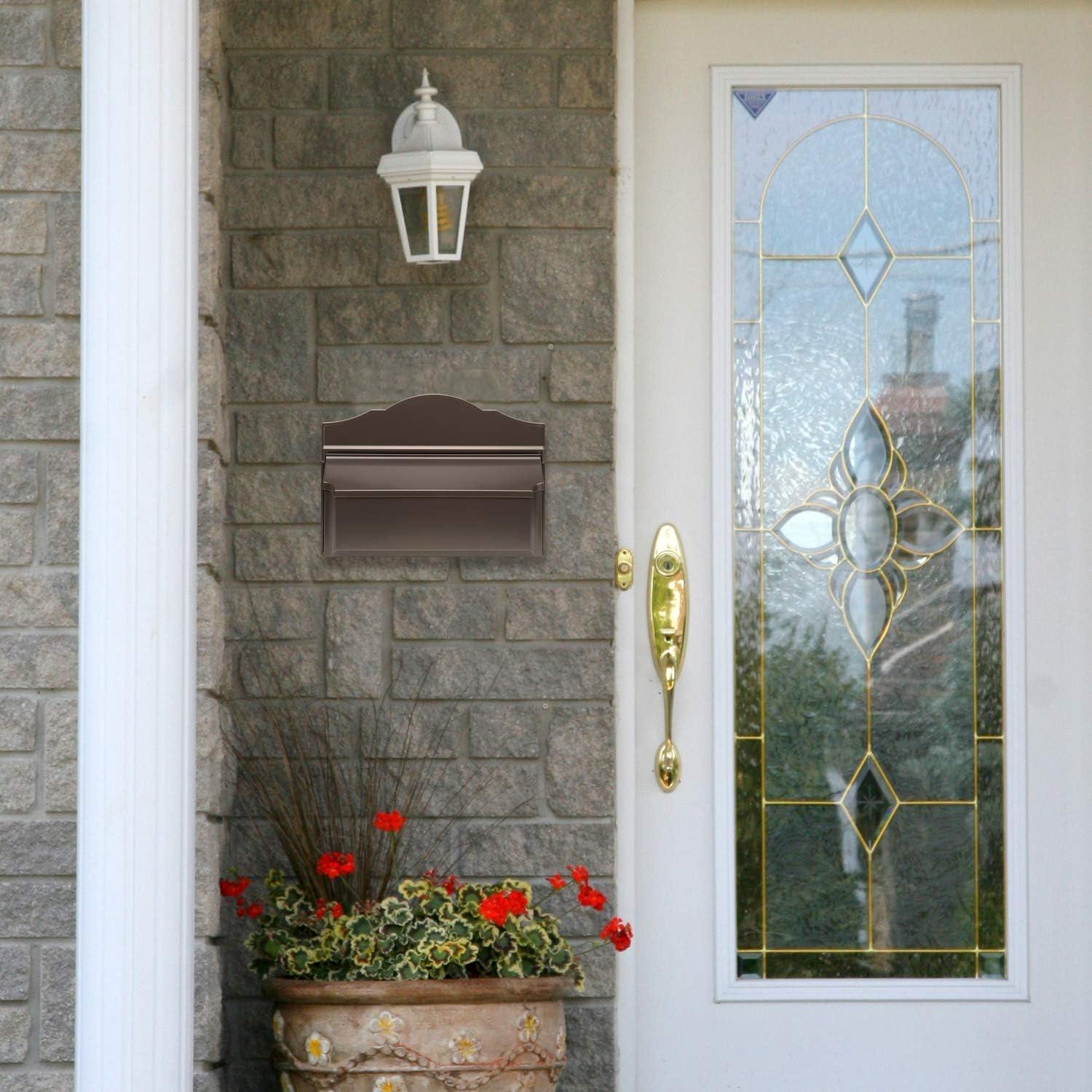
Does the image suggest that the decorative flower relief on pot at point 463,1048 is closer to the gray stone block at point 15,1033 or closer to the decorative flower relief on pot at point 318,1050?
the decorative flower relief on pot at point 318,1050

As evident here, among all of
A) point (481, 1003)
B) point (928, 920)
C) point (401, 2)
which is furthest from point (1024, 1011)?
point (401, 2)

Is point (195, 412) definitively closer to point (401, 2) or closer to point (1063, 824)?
point (401, 2)

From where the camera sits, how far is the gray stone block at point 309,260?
3.29 meters

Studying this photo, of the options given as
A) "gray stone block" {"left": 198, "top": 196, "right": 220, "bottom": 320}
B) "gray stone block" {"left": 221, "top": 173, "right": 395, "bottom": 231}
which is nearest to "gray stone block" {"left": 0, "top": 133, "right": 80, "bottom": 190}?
"gray stone block" {"left": 198, "top": 196, "right": 220, "bottom": 320}

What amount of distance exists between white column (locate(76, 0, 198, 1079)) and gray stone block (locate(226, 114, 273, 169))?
57cm

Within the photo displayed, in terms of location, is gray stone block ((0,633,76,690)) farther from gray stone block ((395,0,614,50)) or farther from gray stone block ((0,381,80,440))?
gray stone block ((395,0,614,50))

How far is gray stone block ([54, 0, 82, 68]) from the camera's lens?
278 cm

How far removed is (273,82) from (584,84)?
62cm

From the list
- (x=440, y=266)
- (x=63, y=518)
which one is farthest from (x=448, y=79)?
(x=63, y=518)

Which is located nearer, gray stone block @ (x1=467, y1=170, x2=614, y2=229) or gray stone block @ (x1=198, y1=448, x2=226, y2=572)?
gray stone block @ (x1=198, y1=448, x2=226, y2=572)

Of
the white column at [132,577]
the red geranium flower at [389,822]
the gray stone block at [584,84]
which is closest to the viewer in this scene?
the white column at [132,577]

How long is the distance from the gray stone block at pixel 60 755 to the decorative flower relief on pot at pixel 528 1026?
83 centimetres

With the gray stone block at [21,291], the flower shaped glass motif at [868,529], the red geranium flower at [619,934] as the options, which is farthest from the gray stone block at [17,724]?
the flower shaped glass motif at [868,529]

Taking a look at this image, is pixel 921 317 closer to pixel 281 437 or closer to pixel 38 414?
pixel 281 437
